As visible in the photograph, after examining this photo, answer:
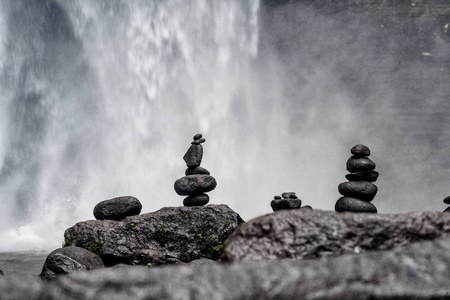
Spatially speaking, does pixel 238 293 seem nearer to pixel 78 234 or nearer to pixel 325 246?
pixel 325 246

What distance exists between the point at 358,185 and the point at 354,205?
0.49m

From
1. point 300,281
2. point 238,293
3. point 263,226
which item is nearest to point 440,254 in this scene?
point 300,281

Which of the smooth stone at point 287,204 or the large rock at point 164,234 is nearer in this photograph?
the large rock at point 164,234

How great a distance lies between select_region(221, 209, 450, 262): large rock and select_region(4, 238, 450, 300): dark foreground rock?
1027 millimetres

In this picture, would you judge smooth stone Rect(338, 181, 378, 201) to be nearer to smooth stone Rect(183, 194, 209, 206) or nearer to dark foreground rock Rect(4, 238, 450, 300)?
smooth stone Rect(183, 194, 209, 206)

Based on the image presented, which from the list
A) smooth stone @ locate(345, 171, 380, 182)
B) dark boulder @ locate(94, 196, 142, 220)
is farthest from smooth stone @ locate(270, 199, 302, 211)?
dark boulder @ locate(94, 196, 142, 220)

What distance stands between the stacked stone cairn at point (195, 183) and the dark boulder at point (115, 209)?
3.97 feet

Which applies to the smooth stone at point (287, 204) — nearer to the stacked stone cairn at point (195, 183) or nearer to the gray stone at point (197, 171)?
the stacked stone cairn at point (195, 183)

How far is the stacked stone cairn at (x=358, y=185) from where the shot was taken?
27.7 ft

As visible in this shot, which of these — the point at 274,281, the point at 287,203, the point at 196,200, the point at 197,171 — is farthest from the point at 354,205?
the point at 274,281

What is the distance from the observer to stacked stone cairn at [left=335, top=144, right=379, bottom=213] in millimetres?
8458

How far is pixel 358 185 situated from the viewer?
8.58m

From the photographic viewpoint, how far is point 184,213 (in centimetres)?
883

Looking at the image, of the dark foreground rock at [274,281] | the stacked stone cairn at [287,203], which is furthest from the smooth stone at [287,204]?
the dark foreground rock at [274,281]
